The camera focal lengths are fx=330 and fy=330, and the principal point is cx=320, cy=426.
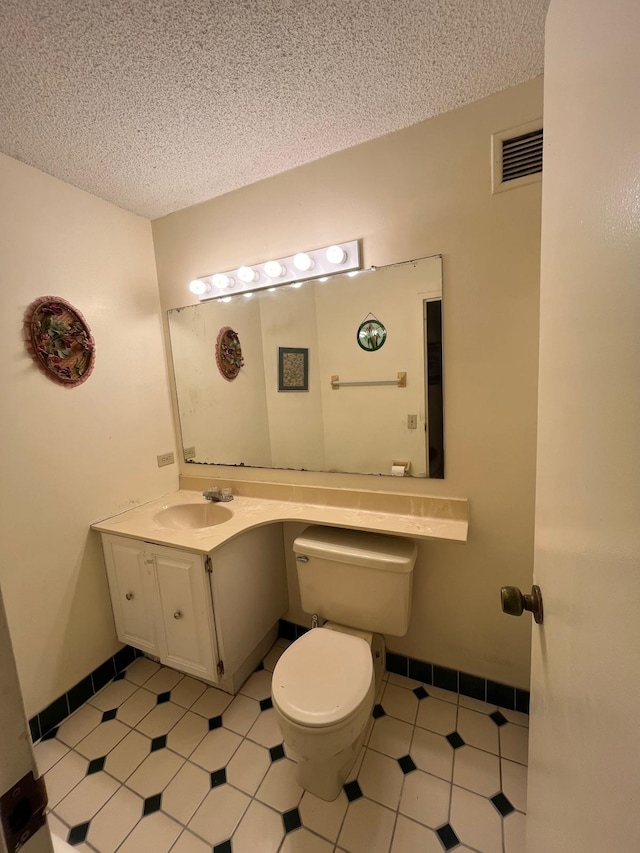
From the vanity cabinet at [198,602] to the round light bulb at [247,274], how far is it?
1.22 metres

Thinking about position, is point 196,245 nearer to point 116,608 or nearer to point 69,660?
point 116,608

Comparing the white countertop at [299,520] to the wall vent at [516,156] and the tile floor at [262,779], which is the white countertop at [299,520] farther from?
the wall vent at [516,156]

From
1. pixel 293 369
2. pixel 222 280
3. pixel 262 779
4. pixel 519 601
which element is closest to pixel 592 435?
pixel 519 601

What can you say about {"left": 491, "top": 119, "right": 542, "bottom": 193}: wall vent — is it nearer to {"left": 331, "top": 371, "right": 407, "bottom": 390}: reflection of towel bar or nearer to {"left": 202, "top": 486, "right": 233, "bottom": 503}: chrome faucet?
{"left": 331, "top": 371, "right": 407, "bottom": 390}: reflection of towel bar

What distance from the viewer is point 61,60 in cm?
96

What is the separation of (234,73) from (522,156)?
98cm

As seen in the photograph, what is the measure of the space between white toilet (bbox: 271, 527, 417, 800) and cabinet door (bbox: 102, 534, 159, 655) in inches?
27.5

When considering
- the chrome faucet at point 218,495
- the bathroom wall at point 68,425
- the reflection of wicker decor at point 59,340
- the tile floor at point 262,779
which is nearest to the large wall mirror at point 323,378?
the chrome faucet at point 218,495

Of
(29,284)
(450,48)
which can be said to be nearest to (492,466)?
(450,48)

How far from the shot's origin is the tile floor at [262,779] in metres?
1.04

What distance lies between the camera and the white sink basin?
5.68 ft

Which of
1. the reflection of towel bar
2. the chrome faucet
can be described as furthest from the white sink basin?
the reflection of towel bar

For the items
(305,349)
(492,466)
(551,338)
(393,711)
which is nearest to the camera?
(551,338)

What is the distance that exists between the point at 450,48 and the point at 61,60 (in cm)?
114
